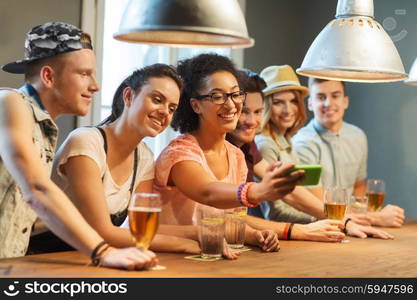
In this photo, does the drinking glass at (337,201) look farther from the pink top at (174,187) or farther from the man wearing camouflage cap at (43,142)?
the man wearing camouflage cap at (43,142)

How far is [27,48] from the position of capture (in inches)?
98.9

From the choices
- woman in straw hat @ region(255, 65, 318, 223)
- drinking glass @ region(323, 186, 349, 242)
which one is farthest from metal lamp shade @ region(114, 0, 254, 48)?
woman in straw hat @ region(255, 65, 318, 223)

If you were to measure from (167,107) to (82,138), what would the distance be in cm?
34

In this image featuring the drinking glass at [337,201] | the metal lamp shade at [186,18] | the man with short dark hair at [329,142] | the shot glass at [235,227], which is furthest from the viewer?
the man with short dark hair at [329,142]

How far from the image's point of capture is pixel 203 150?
9.63 ft

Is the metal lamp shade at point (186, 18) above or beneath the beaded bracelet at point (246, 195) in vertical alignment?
above

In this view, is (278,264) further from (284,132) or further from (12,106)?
(284,132)

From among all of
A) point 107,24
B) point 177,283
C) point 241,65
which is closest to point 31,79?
point 177,283

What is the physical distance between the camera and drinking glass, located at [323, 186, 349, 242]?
298 centimetres

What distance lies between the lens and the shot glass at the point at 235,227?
8.32 feet

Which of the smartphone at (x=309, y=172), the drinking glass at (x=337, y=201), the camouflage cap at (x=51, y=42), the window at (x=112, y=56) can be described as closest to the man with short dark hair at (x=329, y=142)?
the window at (x=112, y=56)

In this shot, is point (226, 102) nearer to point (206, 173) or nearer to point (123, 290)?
point (206, 173)

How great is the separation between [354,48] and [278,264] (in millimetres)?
989

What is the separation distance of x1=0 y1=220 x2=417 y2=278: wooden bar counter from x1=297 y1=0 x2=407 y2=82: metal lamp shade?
69 centimetres
